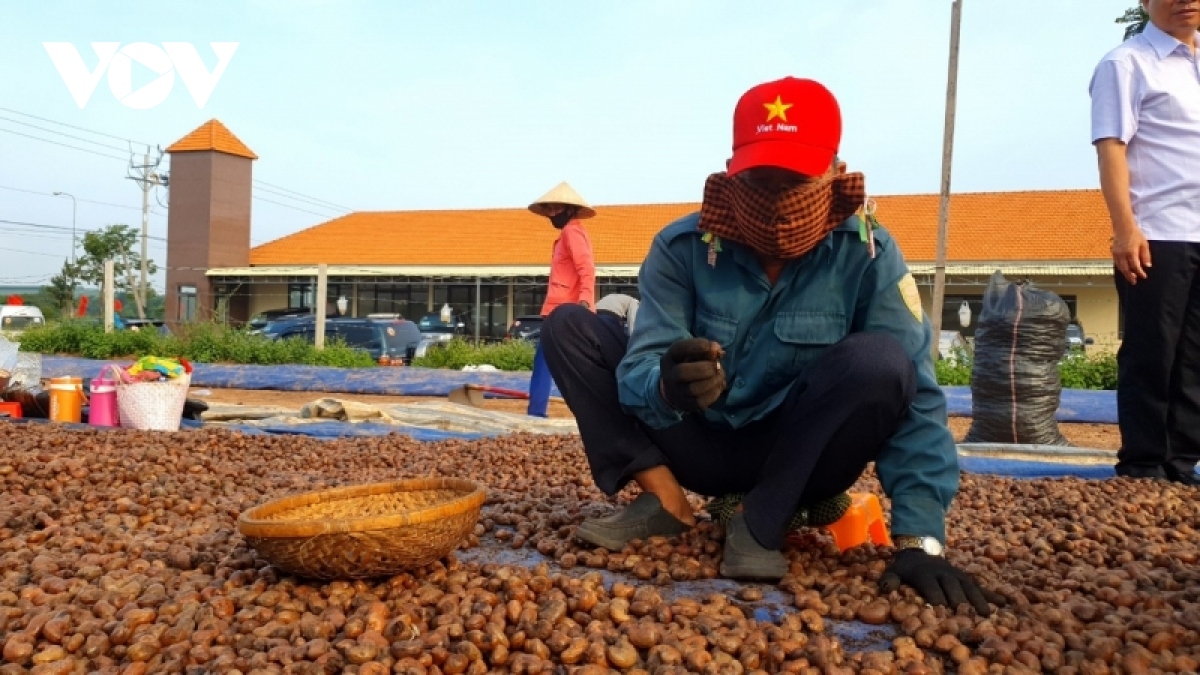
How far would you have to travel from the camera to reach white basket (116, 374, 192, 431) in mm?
5129

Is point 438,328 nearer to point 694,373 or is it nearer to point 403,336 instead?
point 403,336

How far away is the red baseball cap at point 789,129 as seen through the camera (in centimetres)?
201

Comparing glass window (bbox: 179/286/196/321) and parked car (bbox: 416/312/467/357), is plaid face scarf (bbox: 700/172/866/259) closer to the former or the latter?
parked car (bbox: 416/312/467/357)

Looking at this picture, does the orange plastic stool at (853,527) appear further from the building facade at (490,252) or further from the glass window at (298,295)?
the glass window at (298,295)

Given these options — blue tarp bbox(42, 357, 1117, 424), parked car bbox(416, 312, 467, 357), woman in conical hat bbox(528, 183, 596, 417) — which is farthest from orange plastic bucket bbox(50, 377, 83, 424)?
parked car bbox(416, 312, 467, 357)

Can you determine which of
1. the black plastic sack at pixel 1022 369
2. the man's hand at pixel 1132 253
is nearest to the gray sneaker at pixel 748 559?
the man's hand at pixel 1132 253

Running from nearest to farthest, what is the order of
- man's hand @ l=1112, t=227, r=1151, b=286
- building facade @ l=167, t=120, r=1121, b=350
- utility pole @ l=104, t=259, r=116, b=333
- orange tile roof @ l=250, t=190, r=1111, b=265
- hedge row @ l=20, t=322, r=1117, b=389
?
man's hand @ l=1112, t=227, r=1151, b=286 < hedge row @ l=20, t=322, r=1117, b=389 < utility pole @ l=104, t=259, r=116, b=333 < building facade @ l=167, t=120, r=1121, b=350 < orange tile roof @ l=250, t=190, r=1111, b=265

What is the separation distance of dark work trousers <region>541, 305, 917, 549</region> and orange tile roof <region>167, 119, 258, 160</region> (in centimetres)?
2557

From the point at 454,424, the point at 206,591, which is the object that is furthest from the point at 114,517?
the point at 454,424

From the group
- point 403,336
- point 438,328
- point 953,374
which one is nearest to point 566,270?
point 953,374

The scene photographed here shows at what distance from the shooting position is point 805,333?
7.34 ft

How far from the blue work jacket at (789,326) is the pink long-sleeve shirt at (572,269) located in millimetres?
3519

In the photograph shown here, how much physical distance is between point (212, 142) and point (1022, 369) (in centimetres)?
2447

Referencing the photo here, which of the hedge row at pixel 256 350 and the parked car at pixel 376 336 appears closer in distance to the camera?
the hedge row at pixel 256 350
